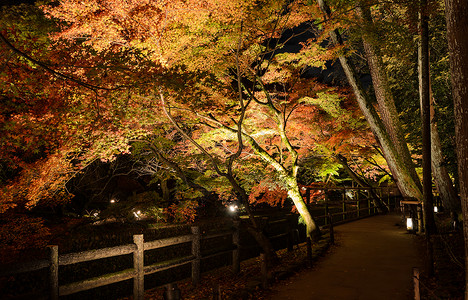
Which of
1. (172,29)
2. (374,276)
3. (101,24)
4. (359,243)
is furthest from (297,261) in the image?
(101,24)

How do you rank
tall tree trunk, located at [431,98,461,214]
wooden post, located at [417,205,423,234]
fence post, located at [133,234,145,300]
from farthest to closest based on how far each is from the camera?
1. tall tree trunk, located at [431,98,461,214]
2. wooden post, located at [417,205,423,234]
3. fence post, located at [133,234,145,300]

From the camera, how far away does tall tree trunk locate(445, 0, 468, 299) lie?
4164mm

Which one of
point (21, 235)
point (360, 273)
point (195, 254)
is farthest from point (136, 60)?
point (360, 273)

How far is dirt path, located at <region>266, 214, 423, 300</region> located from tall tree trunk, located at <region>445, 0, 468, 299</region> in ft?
6.81

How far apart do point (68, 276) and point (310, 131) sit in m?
11.6

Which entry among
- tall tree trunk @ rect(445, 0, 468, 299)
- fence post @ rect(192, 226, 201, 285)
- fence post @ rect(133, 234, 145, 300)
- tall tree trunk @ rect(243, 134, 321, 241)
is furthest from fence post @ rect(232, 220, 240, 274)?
tall tree trunk @ rect(445, 0, 468, 299)

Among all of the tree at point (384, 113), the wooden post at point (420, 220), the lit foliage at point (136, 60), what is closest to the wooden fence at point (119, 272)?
the lit foliage at point (136, 60)

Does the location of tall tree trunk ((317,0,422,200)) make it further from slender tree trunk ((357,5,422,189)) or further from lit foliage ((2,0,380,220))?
lit foliage ((2,0,380,220))

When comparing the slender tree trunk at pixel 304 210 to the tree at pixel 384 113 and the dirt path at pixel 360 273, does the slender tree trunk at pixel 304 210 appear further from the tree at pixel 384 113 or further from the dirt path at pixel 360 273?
the tree at pixel 384 113

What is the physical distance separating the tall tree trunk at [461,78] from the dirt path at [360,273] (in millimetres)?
2077

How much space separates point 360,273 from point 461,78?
4784mm

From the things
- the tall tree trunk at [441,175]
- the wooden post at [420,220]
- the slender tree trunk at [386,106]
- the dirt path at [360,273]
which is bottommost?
the dirt path at [360,273]

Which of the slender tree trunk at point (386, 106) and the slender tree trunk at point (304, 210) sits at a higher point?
the slender tree trunk at point (386, 106)

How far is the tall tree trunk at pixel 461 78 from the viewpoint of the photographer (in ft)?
13.7
